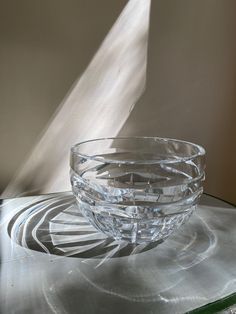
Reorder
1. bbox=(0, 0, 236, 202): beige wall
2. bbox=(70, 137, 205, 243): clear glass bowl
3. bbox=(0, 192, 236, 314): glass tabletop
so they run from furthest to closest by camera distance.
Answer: bbox=(0, 0, 236, 202): beige wall → bbox=(70, 137, 205, 243): clear glass bowl → bbox=(0, 192, 236, 314): glass tabletop

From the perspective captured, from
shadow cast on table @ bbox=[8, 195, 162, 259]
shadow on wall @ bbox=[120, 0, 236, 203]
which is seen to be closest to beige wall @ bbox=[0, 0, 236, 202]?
shadow on wall @ bbox=[120, 0, 236, 203]

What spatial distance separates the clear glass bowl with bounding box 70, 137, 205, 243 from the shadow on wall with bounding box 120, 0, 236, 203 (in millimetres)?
166

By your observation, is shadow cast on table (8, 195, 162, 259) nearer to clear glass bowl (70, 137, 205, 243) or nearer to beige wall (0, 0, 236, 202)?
clear glass bowl (70, 137, 205, 243)

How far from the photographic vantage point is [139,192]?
577 mm

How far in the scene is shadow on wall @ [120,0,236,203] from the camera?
0.83m

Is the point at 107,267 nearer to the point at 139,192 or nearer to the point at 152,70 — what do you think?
the point at 139,192

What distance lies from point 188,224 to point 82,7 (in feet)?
1.45

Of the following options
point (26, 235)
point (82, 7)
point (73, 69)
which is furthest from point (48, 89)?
point (26, 235)

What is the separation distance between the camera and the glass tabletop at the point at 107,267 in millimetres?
408

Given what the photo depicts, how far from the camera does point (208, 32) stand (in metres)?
0.87

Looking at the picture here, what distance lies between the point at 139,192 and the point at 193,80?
1.30ft

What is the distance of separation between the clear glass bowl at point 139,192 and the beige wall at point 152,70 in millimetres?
145

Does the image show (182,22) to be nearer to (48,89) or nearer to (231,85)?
(231,85)

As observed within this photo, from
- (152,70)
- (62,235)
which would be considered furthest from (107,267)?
(152,70)
